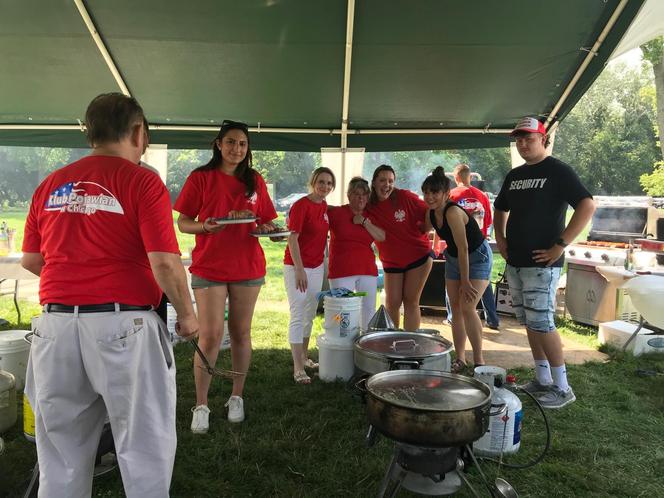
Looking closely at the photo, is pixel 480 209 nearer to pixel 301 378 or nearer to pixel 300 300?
pixel 300 300

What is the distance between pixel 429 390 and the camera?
6.51 ft

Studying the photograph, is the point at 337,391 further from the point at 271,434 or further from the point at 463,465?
the point at 463,465

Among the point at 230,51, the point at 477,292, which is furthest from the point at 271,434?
the point at 230,51

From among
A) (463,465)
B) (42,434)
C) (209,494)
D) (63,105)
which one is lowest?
(209,494)

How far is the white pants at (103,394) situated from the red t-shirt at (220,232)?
3.76 feet

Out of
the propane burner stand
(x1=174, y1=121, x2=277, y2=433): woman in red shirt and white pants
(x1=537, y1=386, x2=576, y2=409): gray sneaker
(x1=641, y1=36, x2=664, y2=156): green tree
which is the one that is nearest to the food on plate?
(x1=174, y1=121, x2=277, y2=433): woman in red shirt and white pants

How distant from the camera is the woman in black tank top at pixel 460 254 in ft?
11.3

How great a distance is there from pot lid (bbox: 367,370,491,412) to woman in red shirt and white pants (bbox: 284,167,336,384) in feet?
5.09

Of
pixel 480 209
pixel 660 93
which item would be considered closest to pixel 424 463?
pixel 480 209

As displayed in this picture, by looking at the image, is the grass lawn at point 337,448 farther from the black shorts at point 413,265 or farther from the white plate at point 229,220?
the white plate at point 229,220

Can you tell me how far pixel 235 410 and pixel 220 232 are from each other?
1.13 metres

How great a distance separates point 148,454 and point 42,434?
35cm

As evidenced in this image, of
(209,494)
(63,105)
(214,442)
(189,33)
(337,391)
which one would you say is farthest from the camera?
(63,105)

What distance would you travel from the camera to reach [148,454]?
1501mm
